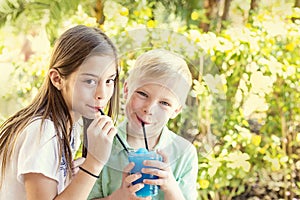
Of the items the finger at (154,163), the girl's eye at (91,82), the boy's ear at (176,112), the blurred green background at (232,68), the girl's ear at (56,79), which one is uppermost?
the girl's eye at (91,82)

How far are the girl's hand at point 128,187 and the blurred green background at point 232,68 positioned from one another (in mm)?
1146

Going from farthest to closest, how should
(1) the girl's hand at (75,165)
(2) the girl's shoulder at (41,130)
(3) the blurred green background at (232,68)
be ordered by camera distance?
(3) the blurred green background at (232,68), (1) the girl's hand at (75,165), (2) the girl's shoulder at (41,130)

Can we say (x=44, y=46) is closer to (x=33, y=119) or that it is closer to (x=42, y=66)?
(x=42, y=66)

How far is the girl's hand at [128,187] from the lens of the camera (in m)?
1.37

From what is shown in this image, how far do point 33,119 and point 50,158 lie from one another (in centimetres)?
10

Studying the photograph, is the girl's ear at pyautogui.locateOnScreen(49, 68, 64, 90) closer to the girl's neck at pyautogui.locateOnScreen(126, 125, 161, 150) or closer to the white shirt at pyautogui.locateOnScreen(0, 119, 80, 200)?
the white shirt at pyautogui.locateOnScreen(0, 119, 80, 200)

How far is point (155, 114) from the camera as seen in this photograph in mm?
1355

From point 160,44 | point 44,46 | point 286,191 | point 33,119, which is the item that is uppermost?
point 160,44

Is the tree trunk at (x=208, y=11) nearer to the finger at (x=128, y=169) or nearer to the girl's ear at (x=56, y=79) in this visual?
the girl's ear at (x=56, y=79)

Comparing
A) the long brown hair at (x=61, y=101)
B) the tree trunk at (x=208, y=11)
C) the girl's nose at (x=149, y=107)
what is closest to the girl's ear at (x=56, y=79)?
the long brown hair at (x=61, y=101)

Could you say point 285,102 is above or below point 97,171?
below

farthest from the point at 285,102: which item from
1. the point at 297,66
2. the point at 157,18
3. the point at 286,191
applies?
the point at 157,18

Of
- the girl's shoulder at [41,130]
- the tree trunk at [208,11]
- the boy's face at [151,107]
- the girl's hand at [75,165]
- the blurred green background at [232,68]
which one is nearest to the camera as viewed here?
the boy's face at [151,107]

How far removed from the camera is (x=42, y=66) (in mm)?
2641
